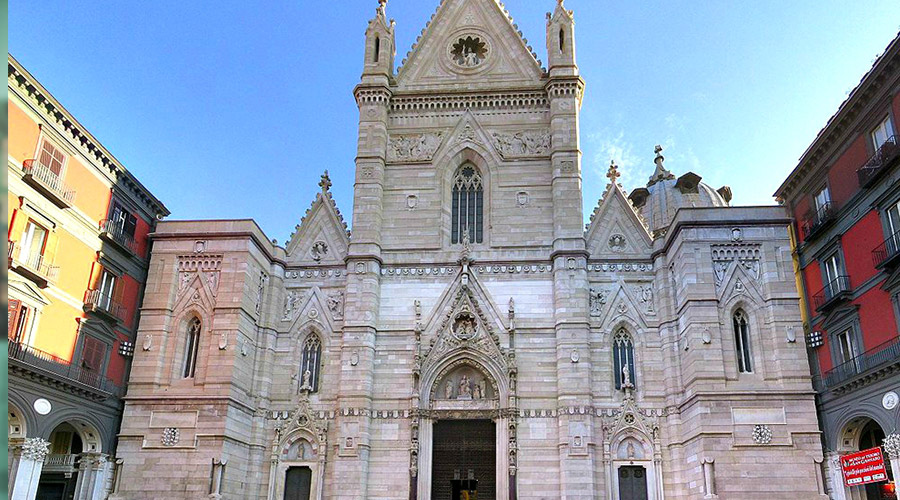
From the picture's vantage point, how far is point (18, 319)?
74.9 ft

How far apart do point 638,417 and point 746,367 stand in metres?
4.32

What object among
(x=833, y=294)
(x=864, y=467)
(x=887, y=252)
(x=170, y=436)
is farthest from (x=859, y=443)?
(x=170, y=436)

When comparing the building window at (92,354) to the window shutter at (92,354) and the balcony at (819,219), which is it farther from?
the balcony at (819,219)

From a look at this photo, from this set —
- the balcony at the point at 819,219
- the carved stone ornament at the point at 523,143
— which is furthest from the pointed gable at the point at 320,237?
the balcony at the point at 819,219

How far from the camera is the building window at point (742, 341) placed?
2636cm

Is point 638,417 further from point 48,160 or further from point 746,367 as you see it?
point 48,160

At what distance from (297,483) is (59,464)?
8.29 meters

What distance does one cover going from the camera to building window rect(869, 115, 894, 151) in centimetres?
2355

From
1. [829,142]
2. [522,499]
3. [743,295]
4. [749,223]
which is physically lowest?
[522,499]

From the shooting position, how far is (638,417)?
91.5 feet

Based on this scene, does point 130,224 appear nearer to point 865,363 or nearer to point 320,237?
point 320,237

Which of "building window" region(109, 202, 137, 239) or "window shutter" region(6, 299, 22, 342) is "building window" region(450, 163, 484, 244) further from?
"window shutter" region(6, 299, 22, 342)

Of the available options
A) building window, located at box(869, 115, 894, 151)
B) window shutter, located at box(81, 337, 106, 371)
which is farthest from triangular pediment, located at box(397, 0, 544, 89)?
window shutter, located at box(81, 337, 106, 371)

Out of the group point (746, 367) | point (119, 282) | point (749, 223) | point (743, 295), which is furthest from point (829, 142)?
point (119, 282)
